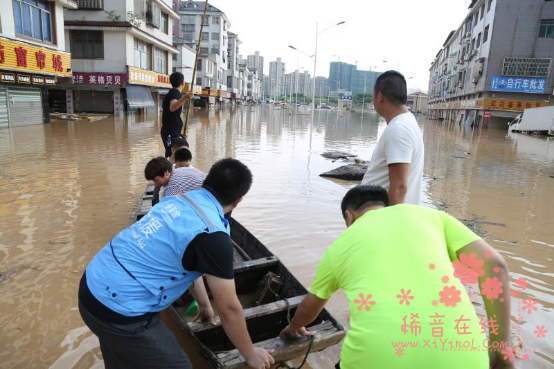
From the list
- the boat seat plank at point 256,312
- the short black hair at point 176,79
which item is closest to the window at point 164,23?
the short black hair at point 176,79

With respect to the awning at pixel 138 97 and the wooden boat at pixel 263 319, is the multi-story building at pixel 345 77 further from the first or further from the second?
the wooden boat at pixel 263 319

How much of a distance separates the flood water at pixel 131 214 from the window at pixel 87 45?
1110cm

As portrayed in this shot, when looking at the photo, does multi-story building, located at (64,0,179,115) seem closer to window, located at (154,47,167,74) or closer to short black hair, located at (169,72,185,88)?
window, located at (154,47,167,74)

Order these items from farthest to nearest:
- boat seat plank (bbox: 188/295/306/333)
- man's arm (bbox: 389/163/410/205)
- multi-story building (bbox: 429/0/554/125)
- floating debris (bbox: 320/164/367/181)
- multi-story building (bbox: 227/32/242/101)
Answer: multi-story building (bbox: 227/32/242/101), multi-story building (bbox: 429/0/554/125), floating debris (bbox: 320/164/367/181), man's arm (bbox: 389/163/410/205), boat seat plank (bbox: 188/295/306/333)

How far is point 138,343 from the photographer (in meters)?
1.88

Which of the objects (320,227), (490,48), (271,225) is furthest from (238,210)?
(490,48)

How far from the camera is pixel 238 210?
712cm

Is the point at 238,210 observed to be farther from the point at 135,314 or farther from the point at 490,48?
the point at 490,48

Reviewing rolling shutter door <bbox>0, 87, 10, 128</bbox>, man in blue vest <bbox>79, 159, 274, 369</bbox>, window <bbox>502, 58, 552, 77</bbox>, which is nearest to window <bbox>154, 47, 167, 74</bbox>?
rolling shutter door <bbox>0, 87, 10, 128</bbox>

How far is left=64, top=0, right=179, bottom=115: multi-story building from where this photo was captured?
23750 mm

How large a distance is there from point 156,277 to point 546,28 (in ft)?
128

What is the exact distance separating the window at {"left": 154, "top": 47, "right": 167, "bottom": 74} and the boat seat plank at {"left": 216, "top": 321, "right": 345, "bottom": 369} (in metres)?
30.4

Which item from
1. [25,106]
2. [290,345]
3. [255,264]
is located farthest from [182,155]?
[25,106]

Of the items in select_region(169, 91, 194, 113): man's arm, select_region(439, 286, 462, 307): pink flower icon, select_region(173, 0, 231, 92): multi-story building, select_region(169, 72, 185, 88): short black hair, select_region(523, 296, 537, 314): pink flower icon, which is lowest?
select_region(523, 296, 537, 314): pink flower icon
